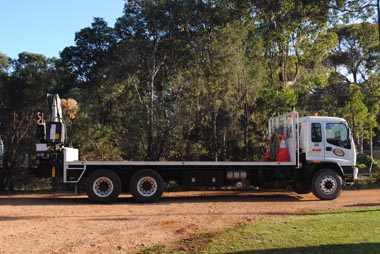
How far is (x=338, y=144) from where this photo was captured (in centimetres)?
1537

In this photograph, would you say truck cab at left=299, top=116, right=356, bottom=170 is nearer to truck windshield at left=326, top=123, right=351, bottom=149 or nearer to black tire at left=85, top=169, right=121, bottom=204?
truck windshield at left=326, top=123, right=351, bottom=149

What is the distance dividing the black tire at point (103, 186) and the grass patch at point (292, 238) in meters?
5.78

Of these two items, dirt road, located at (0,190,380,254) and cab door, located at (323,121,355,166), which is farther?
cab door, located at (323,121,355,166)

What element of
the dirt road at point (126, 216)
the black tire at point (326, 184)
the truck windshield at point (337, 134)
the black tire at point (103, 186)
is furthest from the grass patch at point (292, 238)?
the black tire at point (103, 186)

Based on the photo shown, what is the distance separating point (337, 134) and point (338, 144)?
33 centimetres

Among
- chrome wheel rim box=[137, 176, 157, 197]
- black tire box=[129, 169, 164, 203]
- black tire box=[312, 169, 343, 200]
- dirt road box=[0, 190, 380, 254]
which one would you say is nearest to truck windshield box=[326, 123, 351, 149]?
black tire box=[312, 169, 343, 200]

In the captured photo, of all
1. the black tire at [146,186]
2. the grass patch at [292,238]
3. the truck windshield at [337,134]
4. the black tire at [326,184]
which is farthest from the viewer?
the truck windshield at [337,134]

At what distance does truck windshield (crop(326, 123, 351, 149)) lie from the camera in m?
15.3

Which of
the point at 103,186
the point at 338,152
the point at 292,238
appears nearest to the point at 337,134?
the point at 338,152

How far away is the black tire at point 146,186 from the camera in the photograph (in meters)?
14.7

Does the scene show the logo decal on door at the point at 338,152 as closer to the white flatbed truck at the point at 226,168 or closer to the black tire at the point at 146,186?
the white flatbed truck at the point at 226,168

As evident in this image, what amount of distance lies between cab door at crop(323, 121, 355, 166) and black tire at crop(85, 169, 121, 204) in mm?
6886

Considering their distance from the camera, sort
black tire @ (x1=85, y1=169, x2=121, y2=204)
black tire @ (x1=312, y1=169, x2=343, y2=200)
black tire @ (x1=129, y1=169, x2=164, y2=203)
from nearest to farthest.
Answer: black tire @ (x1=85, y1=169, x2=121, y2=204)
black tire @ (x1=129, y1=169, x2=164, y2=203)
black tire @ (x1=312, y1=169, x2=343, y2=200)

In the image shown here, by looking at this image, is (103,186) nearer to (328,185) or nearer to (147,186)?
(147,186)
